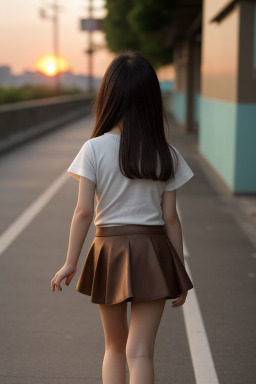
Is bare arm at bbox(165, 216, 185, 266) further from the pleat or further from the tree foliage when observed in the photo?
the tree foliage

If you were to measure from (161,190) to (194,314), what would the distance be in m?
2.64

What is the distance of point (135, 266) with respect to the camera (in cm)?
320

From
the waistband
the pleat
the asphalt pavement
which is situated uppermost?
the waistband

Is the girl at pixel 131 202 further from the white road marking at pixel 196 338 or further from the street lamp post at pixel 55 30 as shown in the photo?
the street lamp post at pixel 55 30

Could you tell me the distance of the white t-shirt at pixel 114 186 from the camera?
319 cm

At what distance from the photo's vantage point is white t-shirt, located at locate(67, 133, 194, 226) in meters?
3.19

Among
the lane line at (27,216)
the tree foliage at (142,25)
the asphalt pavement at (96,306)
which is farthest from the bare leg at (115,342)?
the tree foliage at (142,25)

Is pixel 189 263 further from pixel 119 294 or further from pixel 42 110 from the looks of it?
pixel 42 110

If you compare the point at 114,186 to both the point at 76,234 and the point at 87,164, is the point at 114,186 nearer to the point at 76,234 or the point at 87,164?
the point at 87,164

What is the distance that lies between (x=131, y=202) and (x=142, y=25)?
84.9 ft

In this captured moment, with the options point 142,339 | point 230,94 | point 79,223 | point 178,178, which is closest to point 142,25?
point 230,94

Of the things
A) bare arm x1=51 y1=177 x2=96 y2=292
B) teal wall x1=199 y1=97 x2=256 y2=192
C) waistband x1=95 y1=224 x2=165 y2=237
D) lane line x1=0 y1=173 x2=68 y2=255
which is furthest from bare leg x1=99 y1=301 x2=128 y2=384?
teal wall x1=199 y1=97 x2=256 y2=192

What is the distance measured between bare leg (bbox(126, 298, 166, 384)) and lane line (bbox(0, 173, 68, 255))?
4.86 meters

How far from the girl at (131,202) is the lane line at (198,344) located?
127 centimetres
